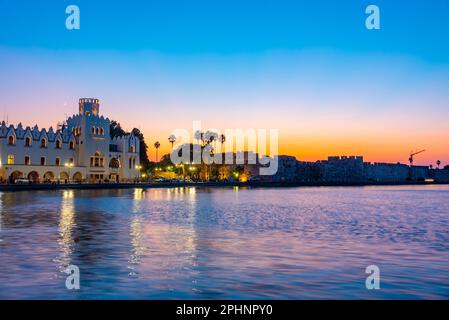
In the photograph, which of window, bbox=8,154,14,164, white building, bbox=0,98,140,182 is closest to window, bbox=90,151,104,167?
white building, bbox=0,98,140,182

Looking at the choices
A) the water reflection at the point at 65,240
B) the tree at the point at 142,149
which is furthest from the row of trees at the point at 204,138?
the water reflection at the point at 65,240

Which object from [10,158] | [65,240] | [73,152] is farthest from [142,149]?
[65,240]

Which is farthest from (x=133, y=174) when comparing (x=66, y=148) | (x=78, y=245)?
(x=78, y=245)

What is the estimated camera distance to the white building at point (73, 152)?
10312 centimetres

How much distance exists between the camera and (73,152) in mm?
116188

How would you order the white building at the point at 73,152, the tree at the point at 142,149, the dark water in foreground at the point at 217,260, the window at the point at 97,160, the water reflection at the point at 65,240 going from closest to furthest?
the dark water in foreground at the point at 217,260 → the water reflection at the point at 65,240 → the white building at the point at 73,152 → the window at the point at 97,160 → the tree at the point at 142,149

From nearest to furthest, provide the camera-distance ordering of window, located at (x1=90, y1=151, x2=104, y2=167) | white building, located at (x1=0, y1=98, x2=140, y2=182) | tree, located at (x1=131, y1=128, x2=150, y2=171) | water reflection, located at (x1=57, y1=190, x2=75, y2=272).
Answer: water reflection, located at (x1=57, y1=190, x2=75, y2=272)
white building, located at (x1=0, y1=98, x2=140, y2=182)
window, located at (x1=90, y1=151, x2=104, y2=167)
tree, located at (x1=131, y1=128, x2=150, y2=171)

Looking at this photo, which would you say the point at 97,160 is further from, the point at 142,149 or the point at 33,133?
the point at 142,149

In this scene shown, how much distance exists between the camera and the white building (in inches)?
4060

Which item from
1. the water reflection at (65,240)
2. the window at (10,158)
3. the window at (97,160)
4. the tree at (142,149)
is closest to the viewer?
the water reflection at (65,240)

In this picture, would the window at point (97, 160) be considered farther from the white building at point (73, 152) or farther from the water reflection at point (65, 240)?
the water reflection at point (65, 240)

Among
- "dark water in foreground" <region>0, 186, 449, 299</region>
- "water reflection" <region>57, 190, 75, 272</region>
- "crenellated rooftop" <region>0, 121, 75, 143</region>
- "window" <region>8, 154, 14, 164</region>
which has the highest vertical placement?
"crenellated rooftop" <region>0, 121, 75, 143</region>

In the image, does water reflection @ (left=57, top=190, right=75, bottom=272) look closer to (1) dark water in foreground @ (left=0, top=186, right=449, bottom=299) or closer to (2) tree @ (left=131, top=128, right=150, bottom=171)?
(1) dark water in foreground @ (left=0, top=186, right=449, bottom=299)

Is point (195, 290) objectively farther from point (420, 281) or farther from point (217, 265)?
point (420, 281)
